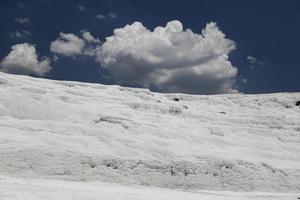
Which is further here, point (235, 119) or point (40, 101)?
point (235, 119)

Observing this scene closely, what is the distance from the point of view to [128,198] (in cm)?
1515

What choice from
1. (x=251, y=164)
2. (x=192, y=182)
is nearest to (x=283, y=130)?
(x=251, y=164)

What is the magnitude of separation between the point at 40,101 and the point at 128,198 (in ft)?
49.0

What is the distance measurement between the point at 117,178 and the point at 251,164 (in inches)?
313

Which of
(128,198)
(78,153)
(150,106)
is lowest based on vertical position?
(128,198)

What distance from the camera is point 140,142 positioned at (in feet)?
81.5

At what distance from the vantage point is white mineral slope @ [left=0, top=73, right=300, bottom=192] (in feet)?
67.7

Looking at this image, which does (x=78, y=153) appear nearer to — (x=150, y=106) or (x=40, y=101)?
(x=40, y=101)

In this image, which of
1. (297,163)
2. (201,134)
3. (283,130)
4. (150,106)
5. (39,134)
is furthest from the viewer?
(150,106)

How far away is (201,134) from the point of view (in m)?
29.5

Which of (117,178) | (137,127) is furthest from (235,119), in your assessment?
(117,178)

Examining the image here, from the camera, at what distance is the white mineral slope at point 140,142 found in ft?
67.7

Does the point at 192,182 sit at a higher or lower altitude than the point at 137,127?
lower

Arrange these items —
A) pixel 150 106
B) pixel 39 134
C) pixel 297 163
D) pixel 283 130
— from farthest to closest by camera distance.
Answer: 1. pixel 150 106
2. pixel 283 130
3. pixel 297 163
4. pixel 39 134
